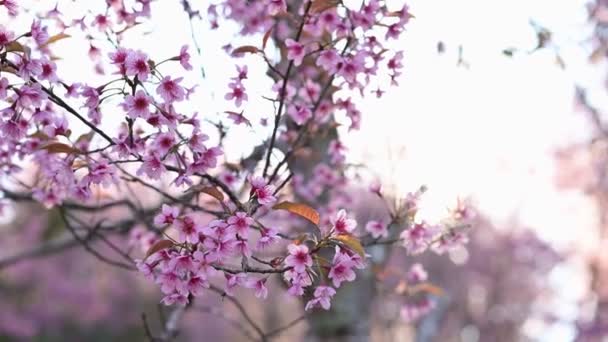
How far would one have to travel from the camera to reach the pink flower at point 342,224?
164cm

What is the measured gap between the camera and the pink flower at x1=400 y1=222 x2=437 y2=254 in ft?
6.91

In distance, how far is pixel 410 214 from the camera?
2.09 metres

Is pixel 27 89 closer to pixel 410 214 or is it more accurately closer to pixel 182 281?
pixel 182 281

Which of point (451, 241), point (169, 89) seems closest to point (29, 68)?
point (169, 89)

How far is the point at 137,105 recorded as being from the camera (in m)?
1.59

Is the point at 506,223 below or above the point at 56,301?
above

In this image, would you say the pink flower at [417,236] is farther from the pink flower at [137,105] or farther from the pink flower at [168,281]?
the pink flower at [137,105]

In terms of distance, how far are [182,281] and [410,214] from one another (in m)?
0.83

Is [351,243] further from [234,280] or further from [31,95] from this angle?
[31,95]

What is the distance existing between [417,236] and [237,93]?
730 millimetres

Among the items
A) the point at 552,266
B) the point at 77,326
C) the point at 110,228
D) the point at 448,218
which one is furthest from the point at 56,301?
the point at 448,218

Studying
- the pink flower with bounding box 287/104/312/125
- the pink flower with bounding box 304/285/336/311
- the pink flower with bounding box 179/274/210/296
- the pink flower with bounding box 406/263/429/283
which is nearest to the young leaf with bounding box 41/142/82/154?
the pink flower with bounding box 179/274/210/296

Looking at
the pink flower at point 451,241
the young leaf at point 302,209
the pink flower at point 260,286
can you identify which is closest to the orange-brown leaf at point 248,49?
the young leaf at point 302,209

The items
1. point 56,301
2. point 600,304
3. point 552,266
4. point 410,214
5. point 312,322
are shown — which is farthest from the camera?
point 56,301
